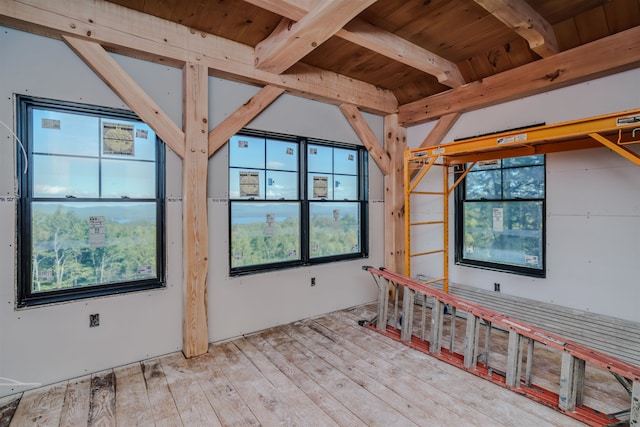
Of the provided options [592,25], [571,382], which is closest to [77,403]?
[571,382]

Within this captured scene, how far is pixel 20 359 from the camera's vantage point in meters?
2.34

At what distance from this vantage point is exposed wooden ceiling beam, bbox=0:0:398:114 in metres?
2.29

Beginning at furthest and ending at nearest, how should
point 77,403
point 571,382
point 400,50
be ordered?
point 400,50
point 77,403
point 571,382

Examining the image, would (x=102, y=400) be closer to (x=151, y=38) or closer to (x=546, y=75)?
(x=151, y=38)

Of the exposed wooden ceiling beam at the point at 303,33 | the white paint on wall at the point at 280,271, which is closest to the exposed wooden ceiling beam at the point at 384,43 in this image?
the exposed wooden ceiling beam at the point at 303,33

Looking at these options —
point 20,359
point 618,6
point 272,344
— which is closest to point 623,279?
point 618,6

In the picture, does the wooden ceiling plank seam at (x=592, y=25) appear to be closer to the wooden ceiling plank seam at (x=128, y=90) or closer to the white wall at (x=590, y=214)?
the white wall at (x=590, y=214)

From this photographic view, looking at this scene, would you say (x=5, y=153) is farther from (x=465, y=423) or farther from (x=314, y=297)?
(x=465, y=423)

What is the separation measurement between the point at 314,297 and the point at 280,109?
89.3 inches

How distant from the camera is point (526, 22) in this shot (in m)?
2.50

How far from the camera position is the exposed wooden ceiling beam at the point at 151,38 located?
229cm

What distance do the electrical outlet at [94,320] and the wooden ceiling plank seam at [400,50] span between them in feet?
10.1

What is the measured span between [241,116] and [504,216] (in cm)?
312

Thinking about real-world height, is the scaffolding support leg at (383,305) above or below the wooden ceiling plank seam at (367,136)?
below
